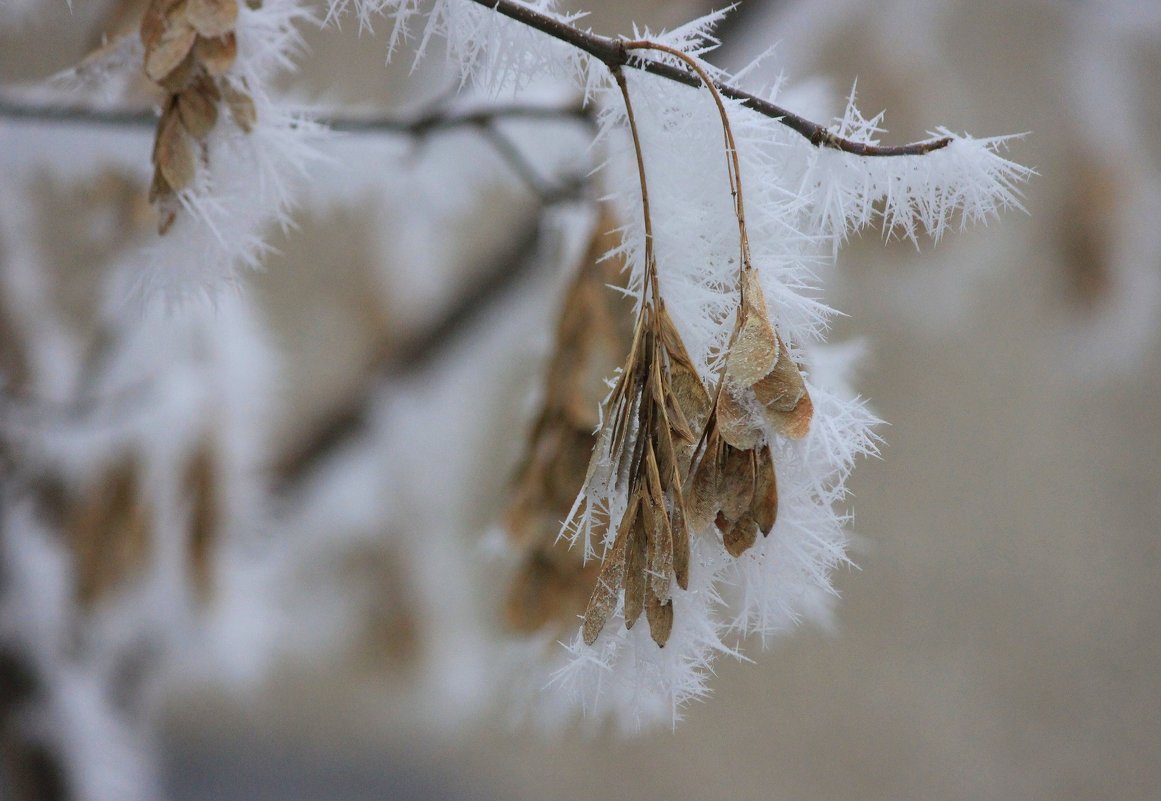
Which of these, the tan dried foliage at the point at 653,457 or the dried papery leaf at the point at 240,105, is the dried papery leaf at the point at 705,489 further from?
the dried papery leaf at the point at 240,105

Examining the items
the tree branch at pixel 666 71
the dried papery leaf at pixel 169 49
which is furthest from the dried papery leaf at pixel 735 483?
the dried papery leaf at pixel 169 49

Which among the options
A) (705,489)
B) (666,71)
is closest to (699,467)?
(705,489)

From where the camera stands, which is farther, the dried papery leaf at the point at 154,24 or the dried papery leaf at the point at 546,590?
the dried papery leaf at the point at 546,590

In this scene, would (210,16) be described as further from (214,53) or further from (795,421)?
(795,421)

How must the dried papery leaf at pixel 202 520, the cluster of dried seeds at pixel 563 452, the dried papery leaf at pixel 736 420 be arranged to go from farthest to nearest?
the dried papery leaf at pixel 202 520 < the cluster of dried seeds at pixel 563 452 < the dried papery leaf at pixel 736 420

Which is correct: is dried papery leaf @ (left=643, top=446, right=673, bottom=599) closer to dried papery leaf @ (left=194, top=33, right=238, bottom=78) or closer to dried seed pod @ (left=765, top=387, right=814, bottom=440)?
dried seed pod @ (left=765, top=387, right=814, bottom=440)

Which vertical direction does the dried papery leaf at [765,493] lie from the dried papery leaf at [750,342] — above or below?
below

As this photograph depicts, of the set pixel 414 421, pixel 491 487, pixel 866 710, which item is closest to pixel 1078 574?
pixel 866 710
